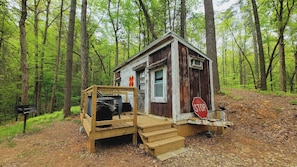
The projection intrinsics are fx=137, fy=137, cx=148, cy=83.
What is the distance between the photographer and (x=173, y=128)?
12.6ft

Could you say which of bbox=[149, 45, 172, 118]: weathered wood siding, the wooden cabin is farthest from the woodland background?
bbox=[149, 45, 172, 118]: weathered wood siding

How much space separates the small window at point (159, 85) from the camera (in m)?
4.46

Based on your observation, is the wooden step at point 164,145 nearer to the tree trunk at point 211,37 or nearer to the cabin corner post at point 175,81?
the cabin corner post at point 175,81

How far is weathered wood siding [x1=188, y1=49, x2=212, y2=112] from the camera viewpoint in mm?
4480

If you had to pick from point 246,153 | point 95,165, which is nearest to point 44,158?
point 95,165

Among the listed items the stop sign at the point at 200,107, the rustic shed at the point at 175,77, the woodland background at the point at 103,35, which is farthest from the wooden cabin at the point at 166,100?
the woodland background at the point at 103,35

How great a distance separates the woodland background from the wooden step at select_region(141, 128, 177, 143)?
513 cm

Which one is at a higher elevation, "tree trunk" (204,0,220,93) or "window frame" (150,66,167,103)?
"tree trunk" (204,0,220,93)

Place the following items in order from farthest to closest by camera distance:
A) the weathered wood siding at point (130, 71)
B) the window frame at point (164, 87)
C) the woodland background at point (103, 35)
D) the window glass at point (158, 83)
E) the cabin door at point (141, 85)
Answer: the woodland background at point (103, 35)
the cabin door at point (141, 85)
the weathered wood siding at point (130, 71)
the window glass at point (158, 83)
the window frame at point (164, 87)

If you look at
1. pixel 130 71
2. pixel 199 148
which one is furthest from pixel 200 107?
pixel 130 71

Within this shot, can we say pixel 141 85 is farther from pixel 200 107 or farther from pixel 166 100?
pixel 200 107

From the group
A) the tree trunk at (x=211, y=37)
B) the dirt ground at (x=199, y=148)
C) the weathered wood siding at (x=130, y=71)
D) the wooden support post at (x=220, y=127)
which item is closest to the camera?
the dirt ground at (x=199, y=148)

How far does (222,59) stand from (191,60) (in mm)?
19292

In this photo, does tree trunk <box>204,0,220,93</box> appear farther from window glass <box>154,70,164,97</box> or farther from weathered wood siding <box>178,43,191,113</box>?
window glass <box>154,70,164,97</box>
